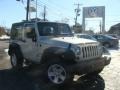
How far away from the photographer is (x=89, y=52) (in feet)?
31.0

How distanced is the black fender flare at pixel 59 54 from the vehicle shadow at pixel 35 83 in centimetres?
83

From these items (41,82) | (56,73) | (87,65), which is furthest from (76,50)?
(41,82)

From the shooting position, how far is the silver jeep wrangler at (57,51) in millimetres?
8844

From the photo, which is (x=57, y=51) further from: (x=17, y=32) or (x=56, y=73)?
(x=17, y=32)

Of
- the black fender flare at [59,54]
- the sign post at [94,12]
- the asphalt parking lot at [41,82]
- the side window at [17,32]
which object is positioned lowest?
the asphalt parking lot at [41,82]

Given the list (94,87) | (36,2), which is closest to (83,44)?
(94,87)

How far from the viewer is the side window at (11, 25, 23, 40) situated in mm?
12149

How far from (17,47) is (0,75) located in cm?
179

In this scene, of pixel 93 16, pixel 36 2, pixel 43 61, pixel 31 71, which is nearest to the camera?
pixel 43 61

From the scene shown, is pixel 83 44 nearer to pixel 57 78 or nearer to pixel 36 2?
pixel 57 78

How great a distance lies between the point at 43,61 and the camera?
391 inches

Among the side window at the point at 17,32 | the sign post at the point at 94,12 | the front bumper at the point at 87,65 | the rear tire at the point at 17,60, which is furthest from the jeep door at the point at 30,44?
the sign post at the point at 94,12

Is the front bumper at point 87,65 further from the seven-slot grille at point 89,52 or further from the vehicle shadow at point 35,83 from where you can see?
the vehicle shadow at point 35,83

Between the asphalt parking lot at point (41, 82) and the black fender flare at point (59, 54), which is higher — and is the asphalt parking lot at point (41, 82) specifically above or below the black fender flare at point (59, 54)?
below
